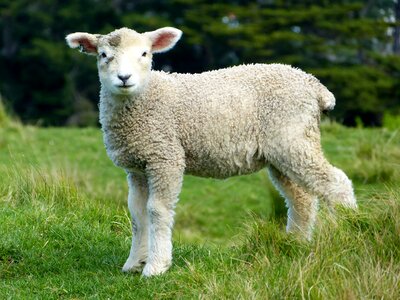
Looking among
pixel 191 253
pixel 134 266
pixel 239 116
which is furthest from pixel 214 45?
pixel 134 266

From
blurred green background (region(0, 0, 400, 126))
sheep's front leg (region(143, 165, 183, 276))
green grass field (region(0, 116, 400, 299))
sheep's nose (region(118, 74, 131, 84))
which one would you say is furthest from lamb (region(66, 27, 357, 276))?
blurred green background (region(0, 0, 400, 126))

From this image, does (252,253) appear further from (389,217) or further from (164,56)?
(164,56)

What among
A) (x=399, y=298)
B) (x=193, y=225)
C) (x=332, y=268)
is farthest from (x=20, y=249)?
(x=193, y=225)

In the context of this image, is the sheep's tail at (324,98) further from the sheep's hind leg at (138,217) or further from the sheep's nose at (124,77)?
the sheep's nose at (124,77)

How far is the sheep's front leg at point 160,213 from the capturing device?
674 centimetres

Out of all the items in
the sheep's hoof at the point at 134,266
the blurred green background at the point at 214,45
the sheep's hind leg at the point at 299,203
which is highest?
the sheep's hind leg at the point at 299,203

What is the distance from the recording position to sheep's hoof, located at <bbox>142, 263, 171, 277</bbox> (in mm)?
6734

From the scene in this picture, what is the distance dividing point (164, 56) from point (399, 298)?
3180 cm

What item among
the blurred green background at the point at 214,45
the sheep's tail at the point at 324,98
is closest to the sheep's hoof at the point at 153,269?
the sheep's tail at the point at 324,98

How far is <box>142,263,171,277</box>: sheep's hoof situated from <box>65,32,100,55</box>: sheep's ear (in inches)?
60.3

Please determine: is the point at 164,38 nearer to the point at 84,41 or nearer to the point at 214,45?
the point at 84,41

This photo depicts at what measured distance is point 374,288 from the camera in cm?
568

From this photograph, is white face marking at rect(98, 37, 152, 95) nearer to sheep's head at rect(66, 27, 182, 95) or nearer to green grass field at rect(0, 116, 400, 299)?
sheep's head at rect(66, 27, 182, 95)

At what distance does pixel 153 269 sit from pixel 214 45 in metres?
29.9
